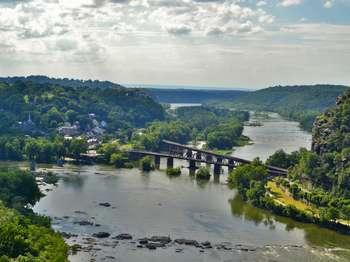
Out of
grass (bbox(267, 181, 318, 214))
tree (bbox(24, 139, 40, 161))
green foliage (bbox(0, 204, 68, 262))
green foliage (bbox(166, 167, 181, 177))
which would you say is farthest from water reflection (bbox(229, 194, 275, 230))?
tree (bbox(24, 139, 40, 161))

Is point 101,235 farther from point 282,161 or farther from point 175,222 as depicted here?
point 282,161

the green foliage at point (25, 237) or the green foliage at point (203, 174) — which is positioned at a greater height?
the green foliage at point (25, 237)

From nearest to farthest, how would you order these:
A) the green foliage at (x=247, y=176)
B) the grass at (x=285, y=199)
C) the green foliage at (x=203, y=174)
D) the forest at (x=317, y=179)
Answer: the forest at (x=317, y=179) < the grass at (x=285, y=199) < the green foliage at (x=247, y=176) < the green foliage at (x=203, y=174)

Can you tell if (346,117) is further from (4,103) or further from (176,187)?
(4,103)

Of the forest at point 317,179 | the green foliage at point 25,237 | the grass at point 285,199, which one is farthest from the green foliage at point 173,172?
the green foliage at point 25,237

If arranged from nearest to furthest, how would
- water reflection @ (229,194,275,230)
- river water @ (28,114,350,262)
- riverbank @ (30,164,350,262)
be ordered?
river water @ (28,114,350,262) → riverbank @ (30,164,350,262) → water reflection @ (229,194,275,230)

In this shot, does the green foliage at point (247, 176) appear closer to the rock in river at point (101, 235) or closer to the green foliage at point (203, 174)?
the green foliage at point (203, 174)

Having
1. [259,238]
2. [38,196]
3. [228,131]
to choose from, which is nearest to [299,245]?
[259,238]

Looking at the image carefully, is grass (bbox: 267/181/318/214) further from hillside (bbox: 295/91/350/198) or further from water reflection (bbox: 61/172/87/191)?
water reflection (bbox: 61/172/87/191)
